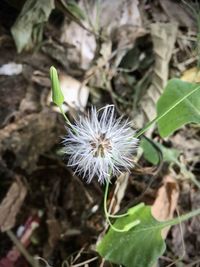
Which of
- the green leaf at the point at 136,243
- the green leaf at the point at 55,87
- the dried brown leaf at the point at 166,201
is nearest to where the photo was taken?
the green leaf at the point at 55,87

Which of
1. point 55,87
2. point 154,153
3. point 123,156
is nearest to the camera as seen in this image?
point 55,87

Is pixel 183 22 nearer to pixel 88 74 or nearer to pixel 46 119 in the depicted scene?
pixel 88 74

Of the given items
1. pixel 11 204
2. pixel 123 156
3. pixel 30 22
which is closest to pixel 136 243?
pixel 123 156

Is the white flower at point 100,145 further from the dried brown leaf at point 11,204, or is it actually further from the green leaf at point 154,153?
the dried brown leaf at point 11,204

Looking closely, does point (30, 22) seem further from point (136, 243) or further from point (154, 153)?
point (136, 243)

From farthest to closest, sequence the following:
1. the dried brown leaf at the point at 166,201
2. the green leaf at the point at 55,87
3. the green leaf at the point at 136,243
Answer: the dried brown leaf at the point at 166,201
the green leaf at the point at 136,243
the green leaf at the point at 55,87

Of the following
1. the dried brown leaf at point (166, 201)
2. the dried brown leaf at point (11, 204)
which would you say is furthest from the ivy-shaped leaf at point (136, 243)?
the dried brown leaf at point (11, 204)
